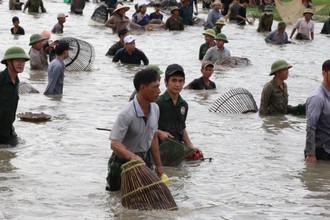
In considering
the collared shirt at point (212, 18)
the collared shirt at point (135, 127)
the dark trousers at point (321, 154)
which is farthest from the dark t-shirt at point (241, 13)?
the collared shirt at point (135, 127)

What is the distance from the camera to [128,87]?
18422 millimetres

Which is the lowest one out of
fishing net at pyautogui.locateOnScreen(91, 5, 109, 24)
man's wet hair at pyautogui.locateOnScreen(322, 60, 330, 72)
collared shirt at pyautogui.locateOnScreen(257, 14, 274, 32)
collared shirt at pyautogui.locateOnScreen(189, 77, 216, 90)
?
fishing net at pyautogui.locateOnScreen(91, 5, 109, 24)

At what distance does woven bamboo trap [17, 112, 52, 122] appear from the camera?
13500 millimetres

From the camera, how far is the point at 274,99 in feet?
45.8

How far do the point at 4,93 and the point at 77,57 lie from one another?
9.25m

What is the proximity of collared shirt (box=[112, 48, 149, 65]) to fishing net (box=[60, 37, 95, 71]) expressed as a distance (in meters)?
0.66

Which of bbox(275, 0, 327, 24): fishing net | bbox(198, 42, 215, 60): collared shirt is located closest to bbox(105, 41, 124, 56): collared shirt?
bbox(198, 42, 215, 60): collared shirt

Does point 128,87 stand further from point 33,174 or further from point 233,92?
point 33,174

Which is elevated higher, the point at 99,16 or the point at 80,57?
the point at 80,57

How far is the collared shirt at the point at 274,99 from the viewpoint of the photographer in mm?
13430

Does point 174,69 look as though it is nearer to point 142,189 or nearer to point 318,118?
point 318,118

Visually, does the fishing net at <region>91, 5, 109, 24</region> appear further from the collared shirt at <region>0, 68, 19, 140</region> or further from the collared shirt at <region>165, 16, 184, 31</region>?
Answer: the collared shirt at <region>0, 68, 19, 140</region>

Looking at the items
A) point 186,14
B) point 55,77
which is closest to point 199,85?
point 55,77

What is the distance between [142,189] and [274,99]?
240 inches
